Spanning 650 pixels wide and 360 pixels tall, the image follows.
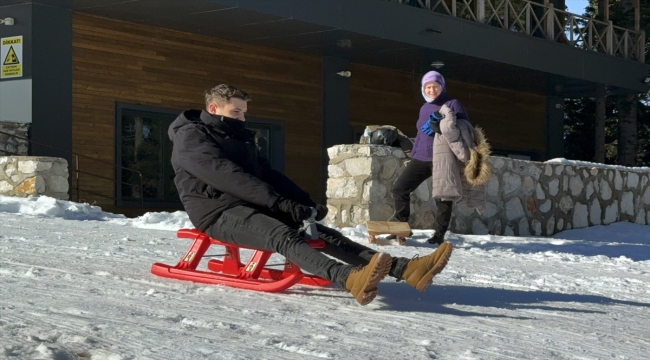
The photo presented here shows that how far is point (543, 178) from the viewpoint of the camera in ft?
44.1

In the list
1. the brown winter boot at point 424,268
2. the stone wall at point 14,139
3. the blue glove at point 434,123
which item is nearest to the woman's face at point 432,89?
the blue glove at point 434,123

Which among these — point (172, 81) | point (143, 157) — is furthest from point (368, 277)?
point (172, 81)

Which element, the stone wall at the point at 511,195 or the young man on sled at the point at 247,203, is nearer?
the young man on sled at the point at 247,203

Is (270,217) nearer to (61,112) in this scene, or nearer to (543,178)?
(543,178)

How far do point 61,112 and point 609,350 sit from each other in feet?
37.0

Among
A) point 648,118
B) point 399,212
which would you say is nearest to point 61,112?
point 399,212

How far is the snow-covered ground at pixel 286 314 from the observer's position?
12.3 ft

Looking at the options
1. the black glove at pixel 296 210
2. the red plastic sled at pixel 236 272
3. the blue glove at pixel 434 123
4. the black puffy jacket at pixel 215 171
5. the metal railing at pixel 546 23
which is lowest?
the red plastic sled at pixel 236 272

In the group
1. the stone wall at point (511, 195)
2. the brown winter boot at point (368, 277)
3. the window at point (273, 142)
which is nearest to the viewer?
the brown winter boot at point (368, 277)

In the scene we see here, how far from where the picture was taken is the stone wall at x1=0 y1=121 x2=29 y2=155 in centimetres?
1374

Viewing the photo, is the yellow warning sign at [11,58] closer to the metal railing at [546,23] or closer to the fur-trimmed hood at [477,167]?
the metal railing at [546,23]

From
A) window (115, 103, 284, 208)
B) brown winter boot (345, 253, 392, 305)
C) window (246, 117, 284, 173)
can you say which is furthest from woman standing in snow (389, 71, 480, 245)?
window (246, 117, 284, 173)

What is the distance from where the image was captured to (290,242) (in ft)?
16.1

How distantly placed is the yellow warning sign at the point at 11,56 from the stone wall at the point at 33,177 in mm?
2495
